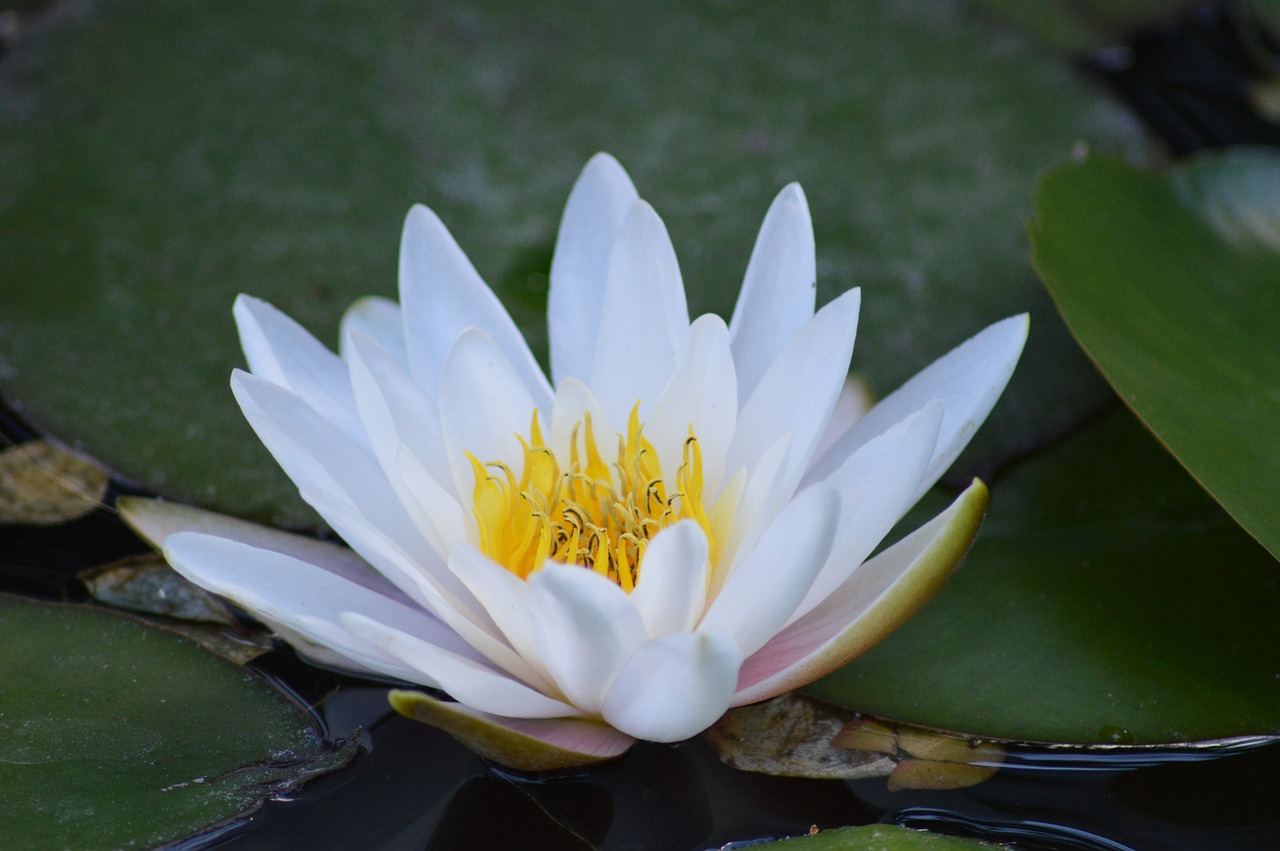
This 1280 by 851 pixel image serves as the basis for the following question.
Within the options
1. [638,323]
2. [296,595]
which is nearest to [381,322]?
[638,323]

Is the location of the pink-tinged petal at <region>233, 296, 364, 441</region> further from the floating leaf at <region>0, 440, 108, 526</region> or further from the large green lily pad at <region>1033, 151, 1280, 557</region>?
the large green lily pad at <region>1033, 151, 1280, 557</region>

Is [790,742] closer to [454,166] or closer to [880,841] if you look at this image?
[880,841]

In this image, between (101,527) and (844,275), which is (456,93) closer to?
(844,275)

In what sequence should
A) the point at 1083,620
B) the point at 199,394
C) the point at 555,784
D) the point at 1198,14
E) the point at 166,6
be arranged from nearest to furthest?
the point at 555,784 → the point at 1083,620 → the point at 199,394 → the point at 166,6 → the point at 1198,14

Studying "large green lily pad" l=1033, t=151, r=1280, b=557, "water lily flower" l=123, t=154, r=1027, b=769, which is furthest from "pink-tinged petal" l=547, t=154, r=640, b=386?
"large green lily pad" l=1033, t=151, r=1280, b=557

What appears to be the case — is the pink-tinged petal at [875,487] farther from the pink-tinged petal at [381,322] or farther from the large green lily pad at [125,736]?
the pink-tinged petal at [381,322]

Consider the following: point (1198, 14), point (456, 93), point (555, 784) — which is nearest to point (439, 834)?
point (555, 784)
